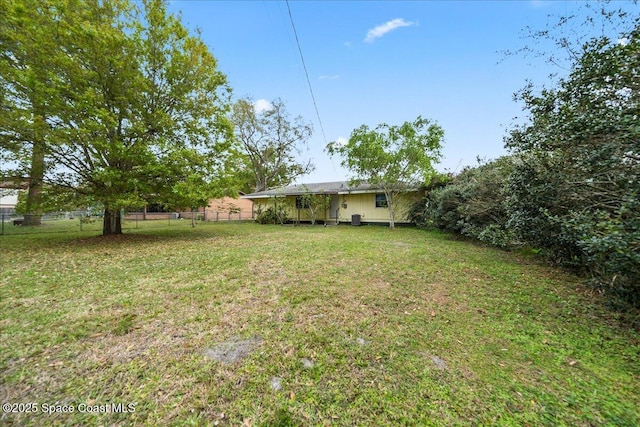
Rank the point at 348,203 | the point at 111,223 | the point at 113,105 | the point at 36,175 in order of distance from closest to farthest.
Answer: the point at 36,175, the point at 113,105, the point at 111,223, the point at 348,203

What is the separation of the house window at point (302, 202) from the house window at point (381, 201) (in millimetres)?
4481

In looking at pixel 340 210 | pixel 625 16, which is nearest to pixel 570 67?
pixel 625 16

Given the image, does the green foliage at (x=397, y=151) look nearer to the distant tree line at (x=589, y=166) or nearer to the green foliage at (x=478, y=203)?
the green foliage at (x=478, y=203)

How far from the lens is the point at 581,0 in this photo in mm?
3637

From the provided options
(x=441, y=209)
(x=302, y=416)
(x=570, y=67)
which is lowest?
(x=302, y=416)

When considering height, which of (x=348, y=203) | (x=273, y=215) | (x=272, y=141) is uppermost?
(x=272, y=141)

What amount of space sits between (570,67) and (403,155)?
8029 mm

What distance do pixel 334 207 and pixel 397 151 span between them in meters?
6.52

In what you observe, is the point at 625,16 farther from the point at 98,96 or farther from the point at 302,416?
the point at 98,96

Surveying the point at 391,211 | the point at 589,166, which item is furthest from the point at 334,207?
the point at 589,166

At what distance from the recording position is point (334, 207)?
17141mm

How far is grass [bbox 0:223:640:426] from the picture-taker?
1826 mm

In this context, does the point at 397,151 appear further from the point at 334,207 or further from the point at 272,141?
the point at 272,141

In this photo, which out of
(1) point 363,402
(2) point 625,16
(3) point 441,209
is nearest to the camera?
(1) point 363,402
